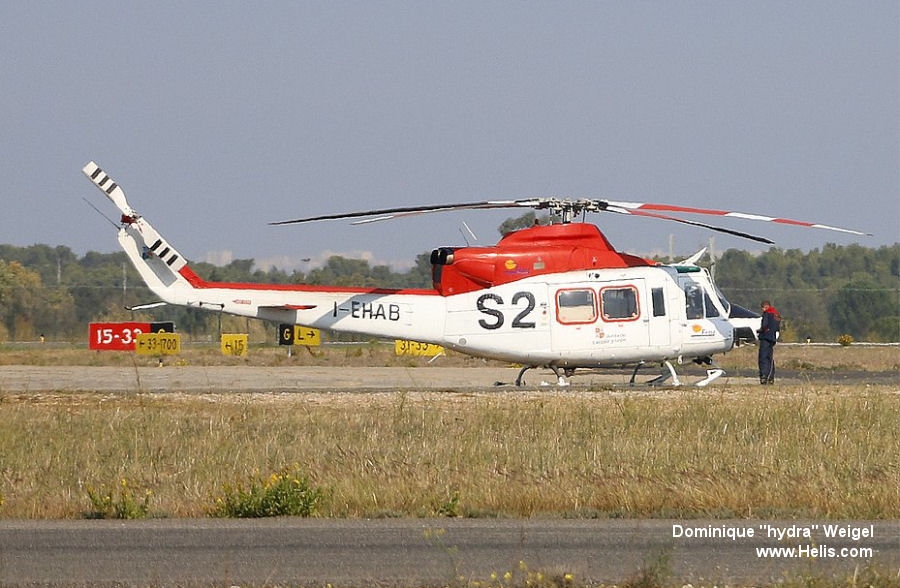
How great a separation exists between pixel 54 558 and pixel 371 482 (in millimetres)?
3807

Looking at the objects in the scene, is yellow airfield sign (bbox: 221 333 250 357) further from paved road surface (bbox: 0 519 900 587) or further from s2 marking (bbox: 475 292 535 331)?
paved road surface (bbox: 0 519 900 587)

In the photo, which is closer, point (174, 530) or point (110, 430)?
point (174, 530)

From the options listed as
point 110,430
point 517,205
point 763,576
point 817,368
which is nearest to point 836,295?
point 817,368

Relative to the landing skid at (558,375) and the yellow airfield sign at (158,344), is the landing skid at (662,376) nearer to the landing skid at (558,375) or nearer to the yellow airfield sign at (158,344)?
the landing skid at (558,375)

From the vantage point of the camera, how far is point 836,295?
79.6 meters

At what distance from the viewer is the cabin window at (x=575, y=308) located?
945 inches

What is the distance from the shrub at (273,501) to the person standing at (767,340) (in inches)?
629

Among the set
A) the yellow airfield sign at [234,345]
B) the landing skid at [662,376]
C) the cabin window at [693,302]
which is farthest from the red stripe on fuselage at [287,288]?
the yellow airfield sign at [234,345]

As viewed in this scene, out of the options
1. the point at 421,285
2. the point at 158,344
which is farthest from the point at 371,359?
the point at 421,285

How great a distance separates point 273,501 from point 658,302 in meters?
14.4

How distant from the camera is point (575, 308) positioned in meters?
24.1

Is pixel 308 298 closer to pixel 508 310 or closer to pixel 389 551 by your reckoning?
pixel 508 310

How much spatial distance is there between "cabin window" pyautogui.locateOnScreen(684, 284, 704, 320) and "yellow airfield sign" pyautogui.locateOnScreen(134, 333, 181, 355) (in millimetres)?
24803

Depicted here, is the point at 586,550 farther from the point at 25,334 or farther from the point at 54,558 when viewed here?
the point at 25,334
